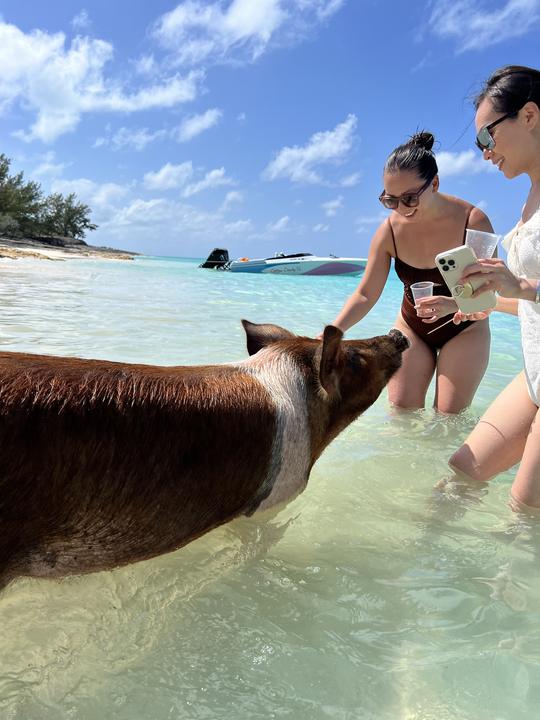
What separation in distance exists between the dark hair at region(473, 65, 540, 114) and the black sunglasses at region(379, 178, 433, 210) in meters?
1.31

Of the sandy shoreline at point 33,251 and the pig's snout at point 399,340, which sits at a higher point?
the sandy shoreline at point 33,251

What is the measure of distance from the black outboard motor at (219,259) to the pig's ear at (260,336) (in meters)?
45.8

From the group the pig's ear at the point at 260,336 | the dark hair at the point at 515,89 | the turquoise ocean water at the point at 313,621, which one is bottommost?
the turquoise ocean water at the point at 313,621

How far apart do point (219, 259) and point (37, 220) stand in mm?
31107

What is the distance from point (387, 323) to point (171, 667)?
12241mm

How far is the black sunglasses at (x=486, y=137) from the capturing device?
3.11 metres

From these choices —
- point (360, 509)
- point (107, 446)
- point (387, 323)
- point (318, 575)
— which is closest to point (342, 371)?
point (360, 509)

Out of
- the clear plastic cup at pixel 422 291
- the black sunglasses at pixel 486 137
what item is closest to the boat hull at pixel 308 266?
the clear plastic cup at pixel 422 291

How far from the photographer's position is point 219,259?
4941 cm

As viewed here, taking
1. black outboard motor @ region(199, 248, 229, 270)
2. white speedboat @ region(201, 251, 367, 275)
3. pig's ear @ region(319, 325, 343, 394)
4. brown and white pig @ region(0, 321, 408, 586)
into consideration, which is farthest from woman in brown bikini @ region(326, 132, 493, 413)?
black outboard motor @ region(199, 248, 229, 270)

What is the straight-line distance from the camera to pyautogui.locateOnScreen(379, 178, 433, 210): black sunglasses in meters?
4.45

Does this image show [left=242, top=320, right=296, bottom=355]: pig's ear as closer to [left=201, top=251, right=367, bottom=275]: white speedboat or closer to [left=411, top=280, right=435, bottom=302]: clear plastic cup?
[left=411, top=280, right=435, bottom=302]: clear plastic cup

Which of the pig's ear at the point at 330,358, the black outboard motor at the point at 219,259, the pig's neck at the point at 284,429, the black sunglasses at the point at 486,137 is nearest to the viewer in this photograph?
the pig's neck at the point at 284,429

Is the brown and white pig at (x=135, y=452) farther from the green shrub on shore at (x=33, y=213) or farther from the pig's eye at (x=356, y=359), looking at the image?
the green shrub on shore at (x=33, y=213)
